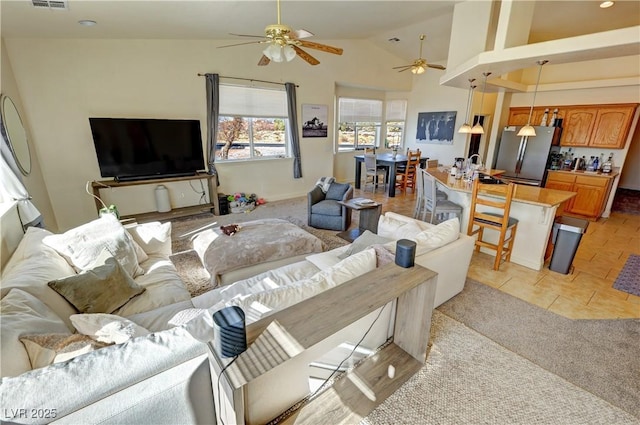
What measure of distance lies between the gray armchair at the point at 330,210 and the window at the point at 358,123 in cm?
352

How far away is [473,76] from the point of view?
13.5ft

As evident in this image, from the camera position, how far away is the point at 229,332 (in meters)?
0.99

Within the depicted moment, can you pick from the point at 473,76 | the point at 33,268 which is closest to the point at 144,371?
the point at 33,268

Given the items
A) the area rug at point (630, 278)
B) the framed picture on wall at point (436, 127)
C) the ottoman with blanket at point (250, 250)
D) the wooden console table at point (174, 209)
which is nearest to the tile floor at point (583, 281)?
the area rug at point (630, 278)

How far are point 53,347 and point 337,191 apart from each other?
3.68 metres

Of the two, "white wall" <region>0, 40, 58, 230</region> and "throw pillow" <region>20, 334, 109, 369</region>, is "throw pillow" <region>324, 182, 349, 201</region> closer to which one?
"throw pillow" <region>20, 334, 109, 369</region>

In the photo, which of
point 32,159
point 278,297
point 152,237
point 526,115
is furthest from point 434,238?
point 526,115

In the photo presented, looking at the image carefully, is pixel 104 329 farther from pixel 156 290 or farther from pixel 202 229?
pixel 202 229

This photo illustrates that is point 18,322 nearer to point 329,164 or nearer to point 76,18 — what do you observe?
point 76,18

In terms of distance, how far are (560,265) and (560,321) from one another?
3.49 feet

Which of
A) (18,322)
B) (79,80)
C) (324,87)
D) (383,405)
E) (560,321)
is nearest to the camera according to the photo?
(18,322)

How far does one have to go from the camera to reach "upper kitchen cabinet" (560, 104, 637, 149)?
181 inches

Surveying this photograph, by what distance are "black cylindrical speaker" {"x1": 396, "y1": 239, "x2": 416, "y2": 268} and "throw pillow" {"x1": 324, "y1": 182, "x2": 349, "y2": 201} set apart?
2688 millimetres

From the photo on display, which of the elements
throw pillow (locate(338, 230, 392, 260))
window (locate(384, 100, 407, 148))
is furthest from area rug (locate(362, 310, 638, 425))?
window (locate(384, 100, 407, 148))
